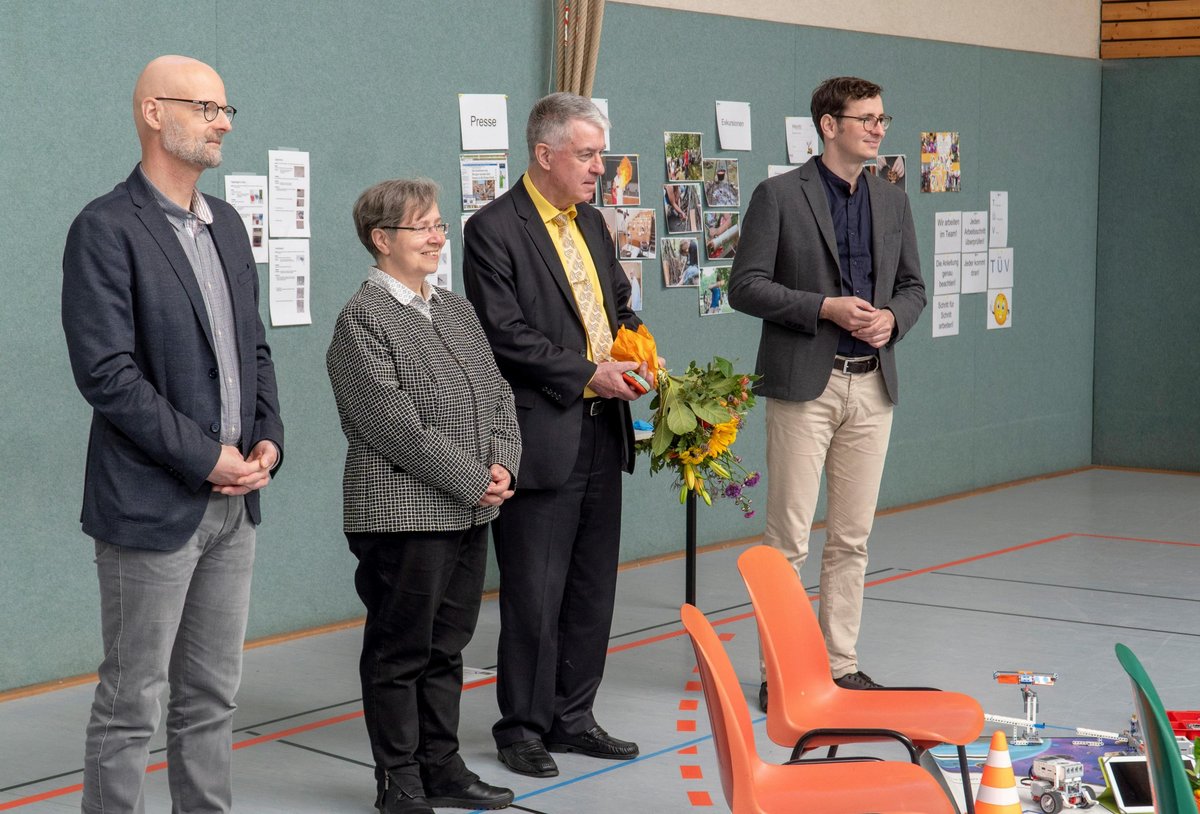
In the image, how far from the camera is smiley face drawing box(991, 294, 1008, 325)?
9.61m

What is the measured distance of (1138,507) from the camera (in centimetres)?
A: 878

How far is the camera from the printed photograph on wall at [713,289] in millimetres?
7352

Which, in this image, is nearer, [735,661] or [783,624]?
[783,624]

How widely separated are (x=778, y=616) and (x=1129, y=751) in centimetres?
102

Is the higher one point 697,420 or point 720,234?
point 720,234

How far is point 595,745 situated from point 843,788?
4.78 feet

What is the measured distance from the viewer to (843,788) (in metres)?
2.88

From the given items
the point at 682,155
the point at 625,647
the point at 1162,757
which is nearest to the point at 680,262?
the point at 682,155

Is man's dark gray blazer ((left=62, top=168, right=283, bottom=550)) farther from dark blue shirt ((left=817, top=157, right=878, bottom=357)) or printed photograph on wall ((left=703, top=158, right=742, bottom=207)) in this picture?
printed photograph on wall ((left=703, top=158, right=742, bottom=207))

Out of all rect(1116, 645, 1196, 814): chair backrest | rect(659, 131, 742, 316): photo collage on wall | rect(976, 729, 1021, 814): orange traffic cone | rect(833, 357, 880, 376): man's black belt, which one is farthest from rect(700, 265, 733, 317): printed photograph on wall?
rect(1116, 645, 1196, 814): chair backrest

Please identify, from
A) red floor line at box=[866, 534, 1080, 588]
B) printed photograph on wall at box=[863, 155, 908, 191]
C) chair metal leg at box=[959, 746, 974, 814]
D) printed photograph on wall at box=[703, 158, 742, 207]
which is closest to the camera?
chair metal leg at box=[959, 746, 974, 814]

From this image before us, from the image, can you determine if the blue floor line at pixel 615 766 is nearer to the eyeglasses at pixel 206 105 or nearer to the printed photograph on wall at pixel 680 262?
the eyeglasses at pixel 206 105

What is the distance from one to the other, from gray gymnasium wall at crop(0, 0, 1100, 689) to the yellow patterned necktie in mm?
1599

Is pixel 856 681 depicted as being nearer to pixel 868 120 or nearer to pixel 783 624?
pixel 783 624
